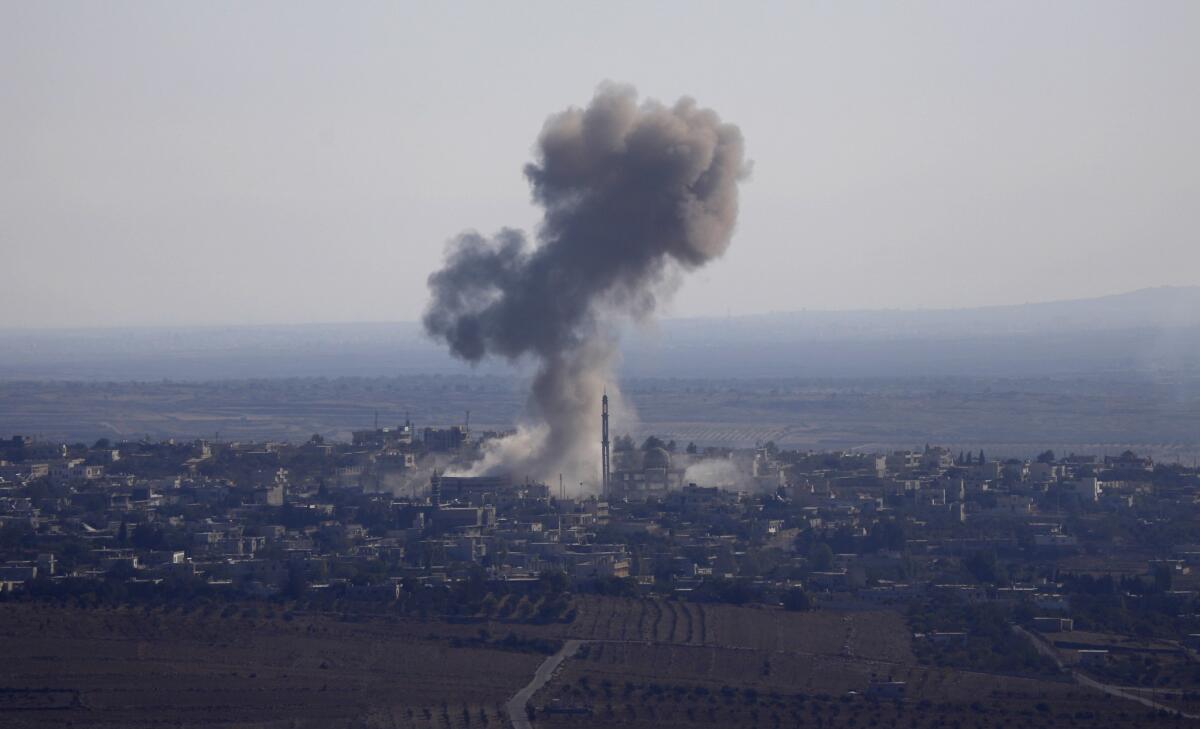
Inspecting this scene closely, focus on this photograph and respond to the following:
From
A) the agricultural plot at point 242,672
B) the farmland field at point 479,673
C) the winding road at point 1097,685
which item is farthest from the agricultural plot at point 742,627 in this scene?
the agricultural plot at point 242,672

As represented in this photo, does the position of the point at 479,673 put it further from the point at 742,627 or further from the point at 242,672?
the point at 742,627

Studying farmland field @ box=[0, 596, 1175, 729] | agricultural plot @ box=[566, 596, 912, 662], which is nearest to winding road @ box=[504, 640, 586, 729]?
farmland field @ box=[0, 596, 1175, 729]

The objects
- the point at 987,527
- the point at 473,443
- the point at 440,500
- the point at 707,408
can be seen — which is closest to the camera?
the point at 987,527

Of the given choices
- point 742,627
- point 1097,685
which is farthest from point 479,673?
point 1097,685

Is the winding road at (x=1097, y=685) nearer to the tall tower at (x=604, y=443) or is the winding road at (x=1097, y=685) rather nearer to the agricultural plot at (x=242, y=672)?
the agricultural plot at (x=242, y=672)

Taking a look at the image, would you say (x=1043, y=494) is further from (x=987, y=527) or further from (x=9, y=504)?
(x=9, y=504)

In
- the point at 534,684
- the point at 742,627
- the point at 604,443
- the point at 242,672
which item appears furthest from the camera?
the point at 604,443

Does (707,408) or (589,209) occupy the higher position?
(589,209)

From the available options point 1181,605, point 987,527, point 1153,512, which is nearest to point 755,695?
point 1181,605

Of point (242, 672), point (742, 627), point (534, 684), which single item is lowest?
point (534, 684)
